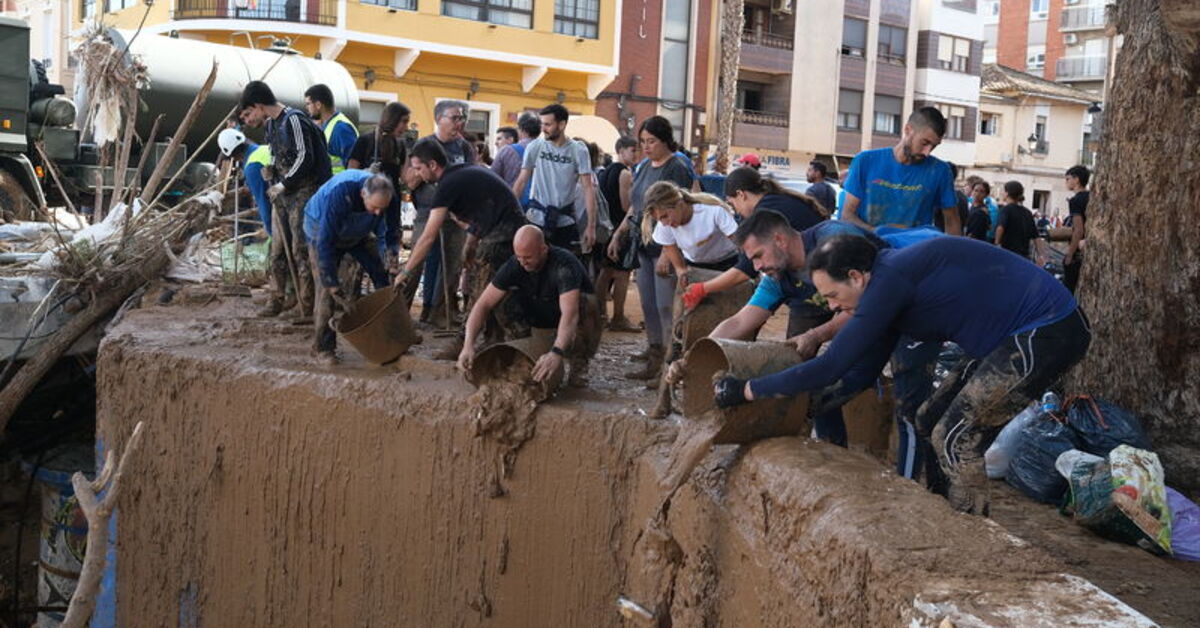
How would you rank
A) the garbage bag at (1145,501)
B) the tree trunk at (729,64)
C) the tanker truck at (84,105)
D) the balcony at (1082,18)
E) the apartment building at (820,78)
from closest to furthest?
the garbage bag at (1145,501) < the tanker truck at (84,105) < the tree trunk at (729,64) < the apartment building at (820,78) < the balcony at (1082,18)

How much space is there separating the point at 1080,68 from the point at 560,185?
48.4m

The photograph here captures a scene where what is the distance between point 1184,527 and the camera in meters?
5.34

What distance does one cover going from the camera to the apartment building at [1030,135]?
3922 centimetres

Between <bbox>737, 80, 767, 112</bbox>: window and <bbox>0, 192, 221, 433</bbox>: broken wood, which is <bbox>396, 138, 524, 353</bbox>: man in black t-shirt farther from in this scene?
<bbox>737, 80, 767, 112</bbox>: window

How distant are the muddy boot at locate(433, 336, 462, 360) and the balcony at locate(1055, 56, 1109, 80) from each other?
48.3 metres

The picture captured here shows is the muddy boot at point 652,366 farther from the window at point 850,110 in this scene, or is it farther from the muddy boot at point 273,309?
the window at point 850,110

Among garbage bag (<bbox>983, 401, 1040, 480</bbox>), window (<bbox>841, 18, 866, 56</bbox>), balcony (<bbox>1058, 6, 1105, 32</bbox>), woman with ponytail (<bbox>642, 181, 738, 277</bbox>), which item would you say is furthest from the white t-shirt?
balcony (<bbox>1058, 6, 1105, 32</bbox>)

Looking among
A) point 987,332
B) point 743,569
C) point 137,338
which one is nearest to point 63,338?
point 137,338

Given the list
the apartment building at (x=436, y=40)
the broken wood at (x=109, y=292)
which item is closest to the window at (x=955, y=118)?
the apartment building at (x=436, y=40)

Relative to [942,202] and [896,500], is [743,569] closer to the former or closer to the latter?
[896,500]

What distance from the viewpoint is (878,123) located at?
3516 centimetres

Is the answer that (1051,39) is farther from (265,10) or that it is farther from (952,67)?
(265,10)

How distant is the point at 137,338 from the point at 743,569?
5174mm

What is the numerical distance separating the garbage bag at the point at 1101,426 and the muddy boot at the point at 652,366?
224 cm
